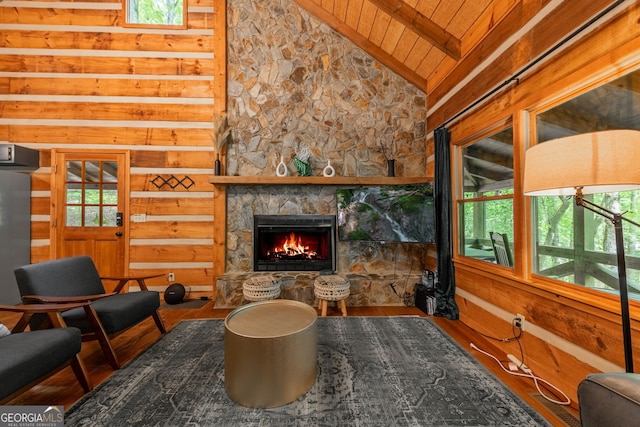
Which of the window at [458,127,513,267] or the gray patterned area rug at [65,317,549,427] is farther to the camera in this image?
the window at [458,127,513,267]

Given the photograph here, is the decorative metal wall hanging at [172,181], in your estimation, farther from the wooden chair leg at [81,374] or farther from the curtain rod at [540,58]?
the curtain rod at [540,58]

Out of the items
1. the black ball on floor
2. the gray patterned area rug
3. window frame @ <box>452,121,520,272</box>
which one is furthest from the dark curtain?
the black ball on floor

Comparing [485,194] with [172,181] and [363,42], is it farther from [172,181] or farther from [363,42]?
[172,181]

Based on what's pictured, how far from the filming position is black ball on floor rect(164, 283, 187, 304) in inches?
130

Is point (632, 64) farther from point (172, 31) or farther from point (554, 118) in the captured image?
point (172, 31)

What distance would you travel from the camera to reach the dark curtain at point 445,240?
2848 millimetres

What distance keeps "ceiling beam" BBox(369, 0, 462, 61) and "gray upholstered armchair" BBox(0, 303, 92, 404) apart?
3805 mm

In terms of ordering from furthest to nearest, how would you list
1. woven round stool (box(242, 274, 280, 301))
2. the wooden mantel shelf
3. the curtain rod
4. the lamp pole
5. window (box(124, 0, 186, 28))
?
window (box(124, 0, 186, 28)) → the wooden mantel shelf → woven round stool (box(242, 274, 280, 301)) → the curtain rod → the lamp pole

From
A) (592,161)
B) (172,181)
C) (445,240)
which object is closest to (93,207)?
(172,181)

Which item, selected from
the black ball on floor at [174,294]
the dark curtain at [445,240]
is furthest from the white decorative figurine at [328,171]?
the black ball on floor at [174,294]

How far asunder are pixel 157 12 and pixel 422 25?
3698 millimetres

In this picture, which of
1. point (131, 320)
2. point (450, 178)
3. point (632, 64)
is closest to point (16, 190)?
point (131, 320)

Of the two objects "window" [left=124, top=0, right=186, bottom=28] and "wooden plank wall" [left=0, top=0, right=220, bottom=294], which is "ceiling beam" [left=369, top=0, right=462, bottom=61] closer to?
"wooden plank wall" [left=0, top=0, right=220, bottom=294]

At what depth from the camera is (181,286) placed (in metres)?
3.39
